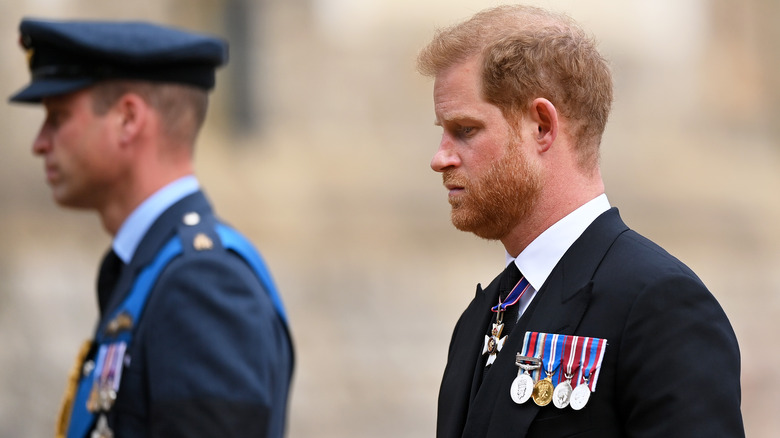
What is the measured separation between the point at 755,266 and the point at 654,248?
9.14 m

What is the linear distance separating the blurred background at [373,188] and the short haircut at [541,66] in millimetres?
6038

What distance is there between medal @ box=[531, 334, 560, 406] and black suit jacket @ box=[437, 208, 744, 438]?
0.01 metres

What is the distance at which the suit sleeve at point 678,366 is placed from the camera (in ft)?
7.04

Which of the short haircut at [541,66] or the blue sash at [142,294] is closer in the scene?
the short haircut at [541,66]

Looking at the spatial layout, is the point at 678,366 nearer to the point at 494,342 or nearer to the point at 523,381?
the point at 523,381

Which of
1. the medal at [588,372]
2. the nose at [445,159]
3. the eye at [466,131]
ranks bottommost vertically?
the medal at [588,372]

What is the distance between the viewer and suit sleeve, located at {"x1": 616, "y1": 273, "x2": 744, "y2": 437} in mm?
2146

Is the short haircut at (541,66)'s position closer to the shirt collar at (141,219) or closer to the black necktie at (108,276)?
the shirt collar at (141,219)

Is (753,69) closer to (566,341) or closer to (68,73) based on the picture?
(68,73)

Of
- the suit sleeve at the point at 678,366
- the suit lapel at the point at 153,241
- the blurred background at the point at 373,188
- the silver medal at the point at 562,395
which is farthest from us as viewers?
the blurred background at the point at 373,188

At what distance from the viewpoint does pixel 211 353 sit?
3273mm

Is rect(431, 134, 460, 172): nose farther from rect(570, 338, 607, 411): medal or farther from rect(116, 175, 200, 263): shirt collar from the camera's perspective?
rect(116, 175, 200, 263): shirt collar

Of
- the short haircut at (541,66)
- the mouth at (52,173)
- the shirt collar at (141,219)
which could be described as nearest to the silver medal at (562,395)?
the short haircut at (541,66)

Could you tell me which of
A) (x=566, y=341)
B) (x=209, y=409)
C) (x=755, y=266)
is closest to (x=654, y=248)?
(x=566, y=341)
